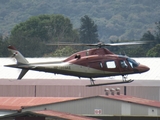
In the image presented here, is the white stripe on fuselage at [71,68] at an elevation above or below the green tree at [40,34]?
below

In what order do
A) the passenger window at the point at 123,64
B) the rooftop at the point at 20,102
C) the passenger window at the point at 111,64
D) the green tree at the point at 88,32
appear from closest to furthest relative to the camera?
the passenger window at the point at 111,64
the passenger window at the point at 123,64
the rooftop at the point at 20,102
the green tree at the point at 88,32

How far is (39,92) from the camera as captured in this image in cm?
6931

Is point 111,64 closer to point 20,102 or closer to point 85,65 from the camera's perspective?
point 85,65

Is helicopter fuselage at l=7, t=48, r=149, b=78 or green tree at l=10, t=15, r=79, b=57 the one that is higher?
green tree at l=10, t=15, r=79, b=57

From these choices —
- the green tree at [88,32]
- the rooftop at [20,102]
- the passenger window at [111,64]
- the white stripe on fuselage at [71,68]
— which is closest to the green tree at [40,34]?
the green tree at [88,32]

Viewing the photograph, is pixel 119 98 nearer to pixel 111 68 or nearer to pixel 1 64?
pixel 111 68

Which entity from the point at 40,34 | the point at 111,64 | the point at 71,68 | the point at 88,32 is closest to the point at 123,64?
the point at 111,64

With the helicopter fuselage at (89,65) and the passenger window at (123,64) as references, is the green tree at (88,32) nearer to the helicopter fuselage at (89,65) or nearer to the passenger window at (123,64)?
A: the passenger window at (123,64)

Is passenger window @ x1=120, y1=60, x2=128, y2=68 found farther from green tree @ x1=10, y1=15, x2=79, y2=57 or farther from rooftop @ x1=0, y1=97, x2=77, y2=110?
green tree @ x1=10, y1=15, x2=79, y2=57

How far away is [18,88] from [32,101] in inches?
447

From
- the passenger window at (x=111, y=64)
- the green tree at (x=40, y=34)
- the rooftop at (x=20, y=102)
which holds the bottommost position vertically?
the rooftop at (x=20, y=102)

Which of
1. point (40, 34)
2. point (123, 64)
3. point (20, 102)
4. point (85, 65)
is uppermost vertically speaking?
point (40, 34)

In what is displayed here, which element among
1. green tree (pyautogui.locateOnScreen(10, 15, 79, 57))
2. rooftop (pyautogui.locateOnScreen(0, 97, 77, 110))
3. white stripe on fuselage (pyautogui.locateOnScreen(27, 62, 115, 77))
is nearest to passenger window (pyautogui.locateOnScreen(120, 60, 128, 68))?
white stripe on fuselage (pyautogui.locateOnScreen(27, 62, 115, 77))

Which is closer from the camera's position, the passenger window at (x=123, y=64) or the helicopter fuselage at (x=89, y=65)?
the helicopter fuselage at (x=89, y=65)
